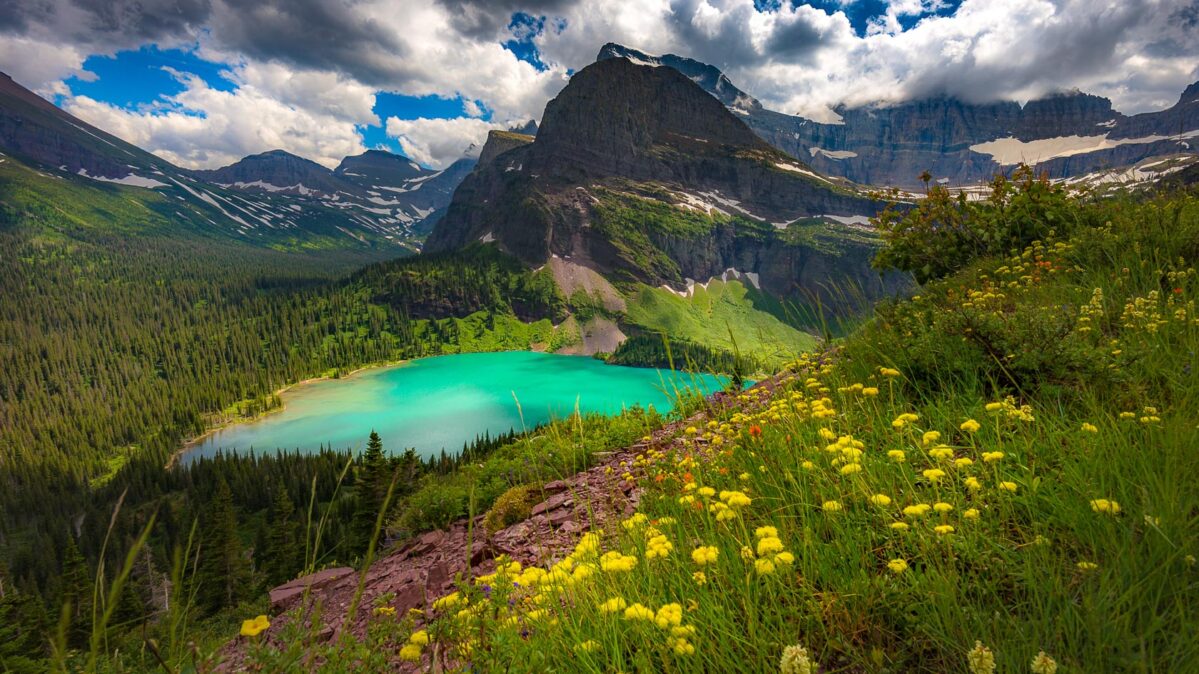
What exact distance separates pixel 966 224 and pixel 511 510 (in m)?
11.8

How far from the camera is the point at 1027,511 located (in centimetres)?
268

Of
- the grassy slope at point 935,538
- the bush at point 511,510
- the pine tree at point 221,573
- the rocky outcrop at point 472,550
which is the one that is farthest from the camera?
the pine tree at point 221,573

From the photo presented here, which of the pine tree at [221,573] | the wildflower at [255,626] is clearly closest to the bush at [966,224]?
the wildflower at [255,626]

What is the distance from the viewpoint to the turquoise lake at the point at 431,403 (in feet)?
314

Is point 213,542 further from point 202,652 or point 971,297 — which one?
point 971,297

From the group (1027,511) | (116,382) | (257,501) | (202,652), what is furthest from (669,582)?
(116,382)

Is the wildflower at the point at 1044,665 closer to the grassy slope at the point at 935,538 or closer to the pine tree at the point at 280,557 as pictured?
the grassy slope at the point at 935,538

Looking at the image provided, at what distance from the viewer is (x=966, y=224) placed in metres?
10.7

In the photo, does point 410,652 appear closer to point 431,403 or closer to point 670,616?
point 670,616

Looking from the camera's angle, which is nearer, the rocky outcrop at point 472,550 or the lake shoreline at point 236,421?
the rocky outcrop at point 472,550

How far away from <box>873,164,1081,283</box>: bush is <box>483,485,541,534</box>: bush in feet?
32.1

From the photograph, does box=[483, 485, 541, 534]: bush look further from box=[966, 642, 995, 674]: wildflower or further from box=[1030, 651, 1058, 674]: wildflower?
box=[1030, 651, 1058, 674]: wildflower

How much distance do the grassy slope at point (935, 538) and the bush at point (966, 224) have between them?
214 inches

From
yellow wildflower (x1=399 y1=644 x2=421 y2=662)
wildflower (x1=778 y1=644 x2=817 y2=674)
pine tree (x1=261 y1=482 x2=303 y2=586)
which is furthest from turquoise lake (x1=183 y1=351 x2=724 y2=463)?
wildflower (x1=778 y1=644 x2=817 y2=674)
